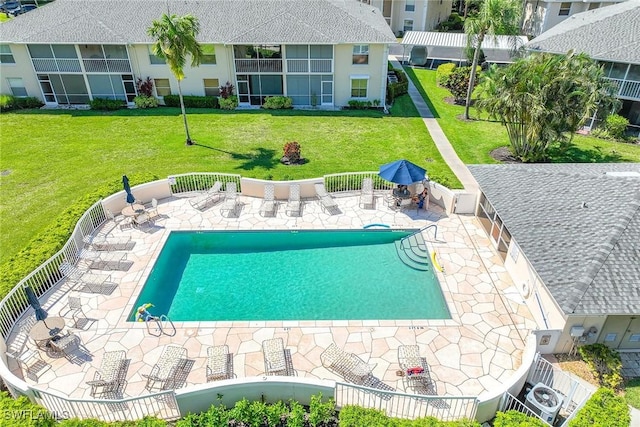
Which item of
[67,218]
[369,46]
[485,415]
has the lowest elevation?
[485,415]

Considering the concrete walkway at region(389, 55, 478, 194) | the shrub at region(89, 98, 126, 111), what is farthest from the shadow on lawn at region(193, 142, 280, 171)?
the shrub at region(89, 98, 126, 111)

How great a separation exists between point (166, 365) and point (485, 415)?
30.1 feet

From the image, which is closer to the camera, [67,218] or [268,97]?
[67,218]

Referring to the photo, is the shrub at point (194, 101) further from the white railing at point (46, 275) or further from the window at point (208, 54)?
the white railing at point (46, 275)

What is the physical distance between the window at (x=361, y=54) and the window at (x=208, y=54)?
1084 centimetres

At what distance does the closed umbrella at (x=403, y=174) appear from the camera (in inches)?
793

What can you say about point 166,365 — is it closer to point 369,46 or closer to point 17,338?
point 17,338

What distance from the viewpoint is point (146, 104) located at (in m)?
34.3

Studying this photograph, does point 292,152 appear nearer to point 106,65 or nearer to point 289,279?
point 289,279

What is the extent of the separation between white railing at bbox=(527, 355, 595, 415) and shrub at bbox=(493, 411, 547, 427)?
4.81 feet

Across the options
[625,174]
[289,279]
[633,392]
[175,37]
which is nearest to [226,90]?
[175,37]

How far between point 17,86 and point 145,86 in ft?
33.9

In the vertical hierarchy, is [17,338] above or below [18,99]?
below

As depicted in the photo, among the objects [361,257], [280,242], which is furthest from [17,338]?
[361,257]
